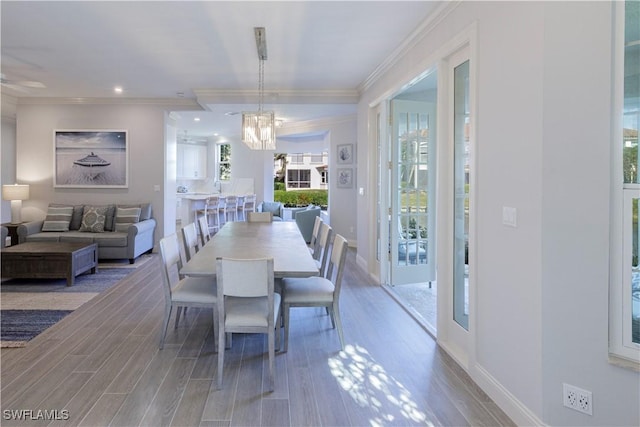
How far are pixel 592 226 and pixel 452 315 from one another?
145 centimetres

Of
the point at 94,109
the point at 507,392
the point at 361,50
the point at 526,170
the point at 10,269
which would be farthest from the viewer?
the point at 94,109

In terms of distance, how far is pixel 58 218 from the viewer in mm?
6070

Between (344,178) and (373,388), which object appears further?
(344,178)

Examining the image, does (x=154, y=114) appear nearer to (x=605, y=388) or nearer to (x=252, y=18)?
(x=252, y=18)

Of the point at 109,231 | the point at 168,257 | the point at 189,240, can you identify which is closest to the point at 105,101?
the point at 109,231

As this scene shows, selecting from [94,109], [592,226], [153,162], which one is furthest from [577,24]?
[94,109]

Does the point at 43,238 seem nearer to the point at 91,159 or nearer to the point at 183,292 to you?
the point at 91,159

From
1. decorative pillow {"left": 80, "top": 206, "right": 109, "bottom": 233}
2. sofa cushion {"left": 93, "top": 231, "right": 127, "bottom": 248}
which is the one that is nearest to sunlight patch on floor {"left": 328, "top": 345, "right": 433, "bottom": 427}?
sofa cushion {"left": 93, "top": 231, "right": 127, "bottom": 248}

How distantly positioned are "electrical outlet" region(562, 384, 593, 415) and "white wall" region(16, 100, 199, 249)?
6.40 m

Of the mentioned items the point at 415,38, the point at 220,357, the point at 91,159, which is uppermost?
the point at 415,38

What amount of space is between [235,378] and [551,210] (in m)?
2.11

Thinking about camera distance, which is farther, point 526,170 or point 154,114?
point 154,114

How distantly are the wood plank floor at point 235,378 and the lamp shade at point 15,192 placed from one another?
12.4ft

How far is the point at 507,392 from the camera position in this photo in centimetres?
214
